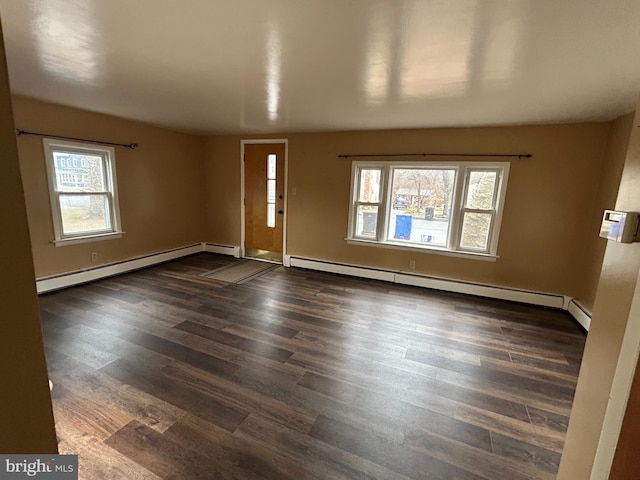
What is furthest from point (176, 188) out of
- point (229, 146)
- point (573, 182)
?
point (573, 182)

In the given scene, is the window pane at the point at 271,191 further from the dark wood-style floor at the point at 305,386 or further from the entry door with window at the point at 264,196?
the dark wood-style floor at the point at 305,386

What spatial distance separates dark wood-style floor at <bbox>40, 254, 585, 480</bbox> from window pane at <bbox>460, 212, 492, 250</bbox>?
2.90 ft

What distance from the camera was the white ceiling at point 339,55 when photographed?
1.42m

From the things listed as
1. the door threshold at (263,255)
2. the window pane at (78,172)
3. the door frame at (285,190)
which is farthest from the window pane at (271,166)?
the window pane at (78,172)

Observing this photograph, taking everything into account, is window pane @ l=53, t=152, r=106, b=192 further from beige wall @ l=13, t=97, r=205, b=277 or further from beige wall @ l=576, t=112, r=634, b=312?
beige wall @ l=576, t=112, r=634, b=312

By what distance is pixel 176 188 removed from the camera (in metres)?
5.21

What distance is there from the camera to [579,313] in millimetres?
3330

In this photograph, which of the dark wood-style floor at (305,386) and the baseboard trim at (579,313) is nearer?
the dark wood-style floor at (305,386)

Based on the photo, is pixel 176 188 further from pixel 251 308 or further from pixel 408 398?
pixel 408 398

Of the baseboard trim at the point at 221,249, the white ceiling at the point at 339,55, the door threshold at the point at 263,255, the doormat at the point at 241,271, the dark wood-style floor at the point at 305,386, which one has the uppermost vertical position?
the white ceiling at the point at 339,55

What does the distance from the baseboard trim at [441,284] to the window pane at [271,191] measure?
1119 mm

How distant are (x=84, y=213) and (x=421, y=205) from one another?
4.62 metres

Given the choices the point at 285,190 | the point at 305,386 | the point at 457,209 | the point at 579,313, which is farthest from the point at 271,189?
the point at 579,313

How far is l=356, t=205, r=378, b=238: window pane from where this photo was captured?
4.59 metres
